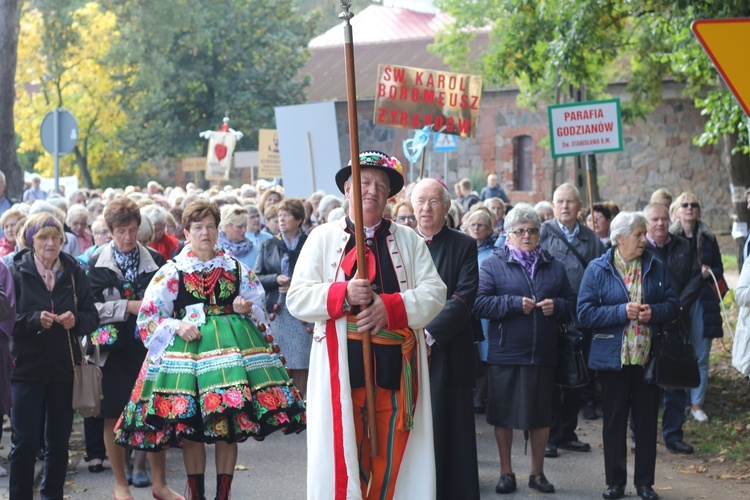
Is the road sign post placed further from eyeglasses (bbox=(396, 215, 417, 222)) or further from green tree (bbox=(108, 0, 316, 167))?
green tree (bbox=(108, 0, 316, 167))

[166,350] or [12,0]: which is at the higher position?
[12,0]

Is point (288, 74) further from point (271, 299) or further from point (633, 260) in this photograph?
point (633, 260)

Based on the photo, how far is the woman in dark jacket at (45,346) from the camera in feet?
23.0

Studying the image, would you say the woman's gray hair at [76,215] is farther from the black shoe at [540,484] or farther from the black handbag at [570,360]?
the black shoe at [540,484]

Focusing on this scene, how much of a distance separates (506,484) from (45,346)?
10.6 feet

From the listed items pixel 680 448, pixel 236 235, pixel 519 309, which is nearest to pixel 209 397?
pixel 519 309

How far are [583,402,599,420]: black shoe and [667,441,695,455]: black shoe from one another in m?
1.58

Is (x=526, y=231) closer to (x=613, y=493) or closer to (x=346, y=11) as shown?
(x=613, y=493)

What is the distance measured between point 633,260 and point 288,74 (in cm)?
3516

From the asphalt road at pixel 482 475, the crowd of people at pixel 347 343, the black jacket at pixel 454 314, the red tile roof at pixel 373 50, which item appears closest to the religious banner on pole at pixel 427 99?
the crowd of people at pixel 347 343

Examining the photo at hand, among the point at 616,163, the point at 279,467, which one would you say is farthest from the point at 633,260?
the point at 616,163

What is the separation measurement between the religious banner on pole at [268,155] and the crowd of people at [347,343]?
12229mm

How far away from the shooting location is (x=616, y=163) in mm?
33844

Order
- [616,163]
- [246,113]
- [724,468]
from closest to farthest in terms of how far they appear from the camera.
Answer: [724,468] → [616,163] → [246,113]
